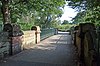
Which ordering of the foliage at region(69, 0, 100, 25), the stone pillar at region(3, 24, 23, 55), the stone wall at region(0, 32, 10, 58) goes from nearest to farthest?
1. the stone wall at region(0, 32, 10, 58)
2. the stone pillar at region(3, 24, 23, 55)
3. the foliage at region(69, 0, 100, 25)

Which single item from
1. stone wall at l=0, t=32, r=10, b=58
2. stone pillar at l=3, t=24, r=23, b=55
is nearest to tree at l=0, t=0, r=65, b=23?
stone pillar at l=3, t=24, r=23, b=55

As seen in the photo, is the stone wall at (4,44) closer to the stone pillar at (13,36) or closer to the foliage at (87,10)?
the stone pillar at (13,36)

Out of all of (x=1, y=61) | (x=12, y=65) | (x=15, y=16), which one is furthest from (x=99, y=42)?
(x=15, y=16)

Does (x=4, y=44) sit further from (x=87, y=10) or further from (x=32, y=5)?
(x=32, y=5)

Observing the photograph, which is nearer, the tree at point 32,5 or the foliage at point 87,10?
the foliage at point 87,10

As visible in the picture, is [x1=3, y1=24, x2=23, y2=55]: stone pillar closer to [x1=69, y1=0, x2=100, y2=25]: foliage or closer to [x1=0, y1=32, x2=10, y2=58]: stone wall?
[x1=0, y1=32, x2=10, y2=58]: stone wall

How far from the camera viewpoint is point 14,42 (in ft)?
36.7

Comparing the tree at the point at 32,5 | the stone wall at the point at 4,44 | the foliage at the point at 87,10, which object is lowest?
the stone wall at the point at 4,44

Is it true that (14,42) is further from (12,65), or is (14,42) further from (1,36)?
(12,65)

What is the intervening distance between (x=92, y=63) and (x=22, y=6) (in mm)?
17256

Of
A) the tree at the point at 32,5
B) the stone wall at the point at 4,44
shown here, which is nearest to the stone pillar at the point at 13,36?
the stone wall at the point at 4,44

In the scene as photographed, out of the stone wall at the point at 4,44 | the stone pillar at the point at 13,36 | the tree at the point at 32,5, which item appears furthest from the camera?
the tree at the point at 32,5

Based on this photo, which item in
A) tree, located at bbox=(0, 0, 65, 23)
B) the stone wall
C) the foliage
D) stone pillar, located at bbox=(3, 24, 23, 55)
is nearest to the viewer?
Answer: the stone wall

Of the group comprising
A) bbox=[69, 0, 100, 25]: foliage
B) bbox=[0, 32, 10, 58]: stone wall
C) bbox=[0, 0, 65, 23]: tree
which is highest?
bbox=[0, 0, 65, 23]: tree
